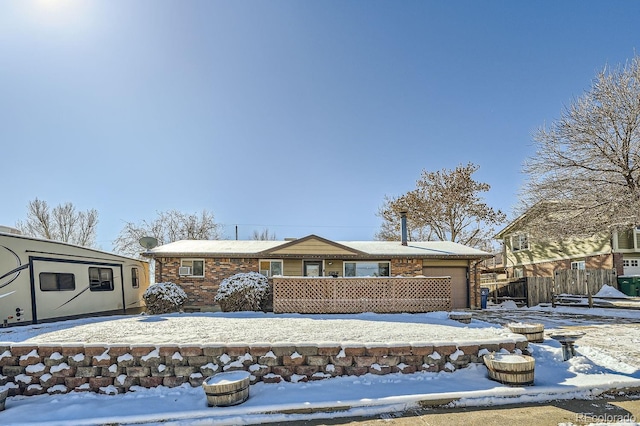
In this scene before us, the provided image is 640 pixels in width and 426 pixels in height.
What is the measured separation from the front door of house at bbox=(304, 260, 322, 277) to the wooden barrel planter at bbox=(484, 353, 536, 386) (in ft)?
29.2

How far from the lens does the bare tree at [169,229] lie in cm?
2783

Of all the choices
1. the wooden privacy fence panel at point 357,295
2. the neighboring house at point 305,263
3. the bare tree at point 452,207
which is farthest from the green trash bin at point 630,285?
the wooden privacy fence panel at point 357,295

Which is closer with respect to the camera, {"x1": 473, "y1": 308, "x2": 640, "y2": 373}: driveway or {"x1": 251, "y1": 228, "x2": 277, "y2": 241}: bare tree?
{"x1": 473, "y1": 308, "x2": 640, "y2": 373}: driveway

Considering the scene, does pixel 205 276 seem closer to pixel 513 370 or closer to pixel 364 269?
pixel 364 269

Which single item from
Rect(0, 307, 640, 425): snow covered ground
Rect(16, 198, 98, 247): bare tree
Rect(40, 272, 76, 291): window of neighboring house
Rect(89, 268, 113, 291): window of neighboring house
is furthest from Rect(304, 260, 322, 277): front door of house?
Rect(16, 198, 98, 247): bare tree

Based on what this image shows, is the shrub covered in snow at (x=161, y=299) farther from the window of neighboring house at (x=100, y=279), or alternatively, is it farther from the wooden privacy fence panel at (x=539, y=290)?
the wooden privacy fence panel at (x=539, y=290)

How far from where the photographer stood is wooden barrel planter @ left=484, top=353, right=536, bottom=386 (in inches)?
197

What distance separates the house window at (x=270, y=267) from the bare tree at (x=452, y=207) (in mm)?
12093

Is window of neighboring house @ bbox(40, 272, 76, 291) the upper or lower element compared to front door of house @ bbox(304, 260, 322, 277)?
upper

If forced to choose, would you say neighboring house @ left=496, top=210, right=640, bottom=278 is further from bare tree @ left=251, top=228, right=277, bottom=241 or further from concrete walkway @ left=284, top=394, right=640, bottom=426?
bare tree @ left=251, top=228, right=277, bottom=241

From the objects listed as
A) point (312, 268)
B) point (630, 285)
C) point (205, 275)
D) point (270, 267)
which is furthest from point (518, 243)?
point (205, 275)

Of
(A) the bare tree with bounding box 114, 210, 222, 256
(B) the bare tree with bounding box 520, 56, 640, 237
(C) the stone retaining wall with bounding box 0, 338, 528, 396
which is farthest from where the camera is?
(A) the bare tree with bounding box 114, 210, 222, 256

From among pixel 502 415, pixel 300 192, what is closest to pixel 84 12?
pixel 502 415
